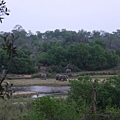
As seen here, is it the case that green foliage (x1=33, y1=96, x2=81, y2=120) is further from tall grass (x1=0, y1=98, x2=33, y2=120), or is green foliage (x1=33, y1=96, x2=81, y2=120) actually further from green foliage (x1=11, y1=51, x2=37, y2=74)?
green foliage (x1=11, y1=51, x2=37, y2=74)

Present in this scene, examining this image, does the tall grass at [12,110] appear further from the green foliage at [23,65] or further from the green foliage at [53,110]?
the green foliage at [23,65]

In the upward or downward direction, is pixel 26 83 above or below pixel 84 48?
below

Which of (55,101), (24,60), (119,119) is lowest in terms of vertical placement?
(119,119)

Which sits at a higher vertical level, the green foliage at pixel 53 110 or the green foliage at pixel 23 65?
the green foliage at pixel 23 65

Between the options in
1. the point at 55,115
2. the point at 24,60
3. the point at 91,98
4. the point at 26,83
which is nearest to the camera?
the point at 55,115

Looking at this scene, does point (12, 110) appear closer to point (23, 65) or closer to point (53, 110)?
point (53, 110)

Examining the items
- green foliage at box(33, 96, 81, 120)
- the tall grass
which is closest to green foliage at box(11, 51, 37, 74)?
the tall grass

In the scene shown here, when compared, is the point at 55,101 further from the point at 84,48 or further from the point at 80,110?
the point at 84,48

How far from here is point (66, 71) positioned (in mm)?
51906

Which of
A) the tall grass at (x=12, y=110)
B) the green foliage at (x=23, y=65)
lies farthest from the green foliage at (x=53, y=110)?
the green foliage at (x=23, y=65)

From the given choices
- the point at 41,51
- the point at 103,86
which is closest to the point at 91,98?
the point at 103,86

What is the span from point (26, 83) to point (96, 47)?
19925 millimetres

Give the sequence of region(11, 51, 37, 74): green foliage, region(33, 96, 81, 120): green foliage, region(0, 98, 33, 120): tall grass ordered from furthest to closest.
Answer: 1. region(11, 51, 37, 74): green foliage
2. region(0, 98, 33, 120): tall grass
3. region(33, 96, 81, 120): green foliage

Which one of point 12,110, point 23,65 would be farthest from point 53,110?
point 23,65
